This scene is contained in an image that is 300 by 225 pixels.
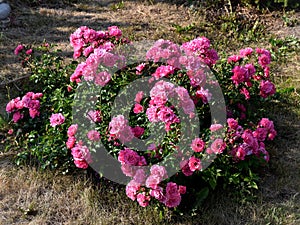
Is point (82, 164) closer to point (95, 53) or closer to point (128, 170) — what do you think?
point (128, 170)

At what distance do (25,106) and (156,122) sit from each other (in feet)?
3.73

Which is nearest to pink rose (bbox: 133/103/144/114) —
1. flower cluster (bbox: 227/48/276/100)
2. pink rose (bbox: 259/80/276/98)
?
flower cluster (bbox: 227/48/276/100)

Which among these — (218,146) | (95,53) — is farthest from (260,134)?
(95,53)

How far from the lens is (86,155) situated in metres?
3.22

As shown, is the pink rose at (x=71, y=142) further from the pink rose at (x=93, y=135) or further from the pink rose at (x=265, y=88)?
the pink rose at (x=265, y=88)

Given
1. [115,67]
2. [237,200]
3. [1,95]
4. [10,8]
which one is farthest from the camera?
[10,8]

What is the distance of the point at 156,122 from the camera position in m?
3.30

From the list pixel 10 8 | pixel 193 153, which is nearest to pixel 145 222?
pixel 193 153

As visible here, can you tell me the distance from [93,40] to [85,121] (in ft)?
2.16

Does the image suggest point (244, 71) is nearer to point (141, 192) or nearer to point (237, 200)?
point (237, 200)

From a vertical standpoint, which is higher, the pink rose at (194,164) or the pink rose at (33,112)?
the pink rose at (194,164)

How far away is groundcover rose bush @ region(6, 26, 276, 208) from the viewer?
3.09 m

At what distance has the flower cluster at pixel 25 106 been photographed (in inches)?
149

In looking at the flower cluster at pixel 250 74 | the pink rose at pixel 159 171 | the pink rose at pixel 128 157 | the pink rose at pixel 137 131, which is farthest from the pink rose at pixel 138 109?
the flower cluster at pixel 250 74
